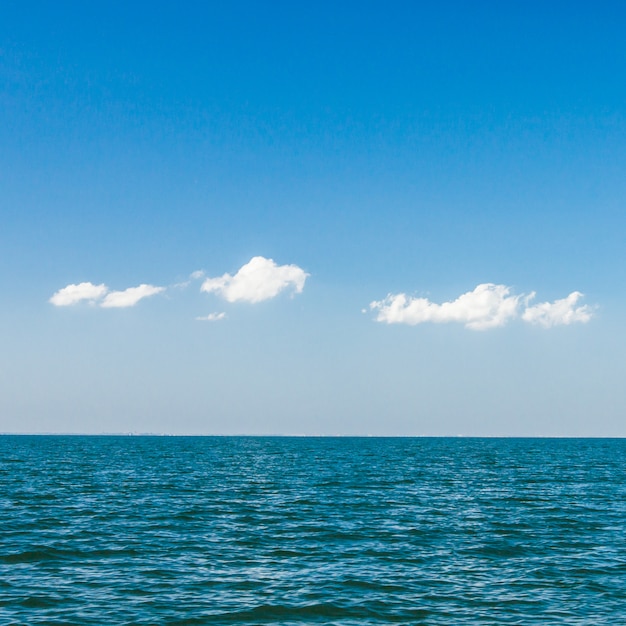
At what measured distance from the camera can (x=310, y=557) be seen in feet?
90.7

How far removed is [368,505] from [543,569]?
18939 millimetres

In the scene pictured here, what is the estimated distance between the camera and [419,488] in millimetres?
56188

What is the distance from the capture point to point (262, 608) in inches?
809

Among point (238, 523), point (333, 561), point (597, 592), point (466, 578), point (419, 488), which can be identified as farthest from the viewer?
point (419, 488)

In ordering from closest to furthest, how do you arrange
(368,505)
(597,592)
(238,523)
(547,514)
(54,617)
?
(54,617) < (597,592) < (238,523) < (547,514) < (368,505)

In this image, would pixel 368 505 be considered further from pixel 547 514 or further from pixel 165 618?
pixel 165 618

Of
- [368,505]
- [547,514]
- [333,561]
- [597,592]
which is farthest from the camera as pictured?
[368,505]

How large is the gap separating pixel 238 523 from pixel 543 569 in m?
17.0

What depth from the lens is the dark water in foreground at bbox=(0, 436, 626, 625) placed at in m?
20.5

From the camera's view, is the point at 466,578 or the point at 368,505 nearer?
the point at 466,578

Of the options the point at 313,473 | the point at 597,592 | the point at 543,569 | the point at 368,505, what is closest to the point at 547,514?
the point at 368,505

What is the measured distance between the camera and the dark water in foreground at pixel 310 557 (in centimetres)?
2050

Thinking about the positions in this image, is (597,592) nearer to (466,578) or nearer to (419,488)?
(466,578)

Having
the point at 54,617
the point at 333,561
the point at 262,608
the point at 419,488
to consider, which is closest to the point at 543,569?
the point at 333,561
